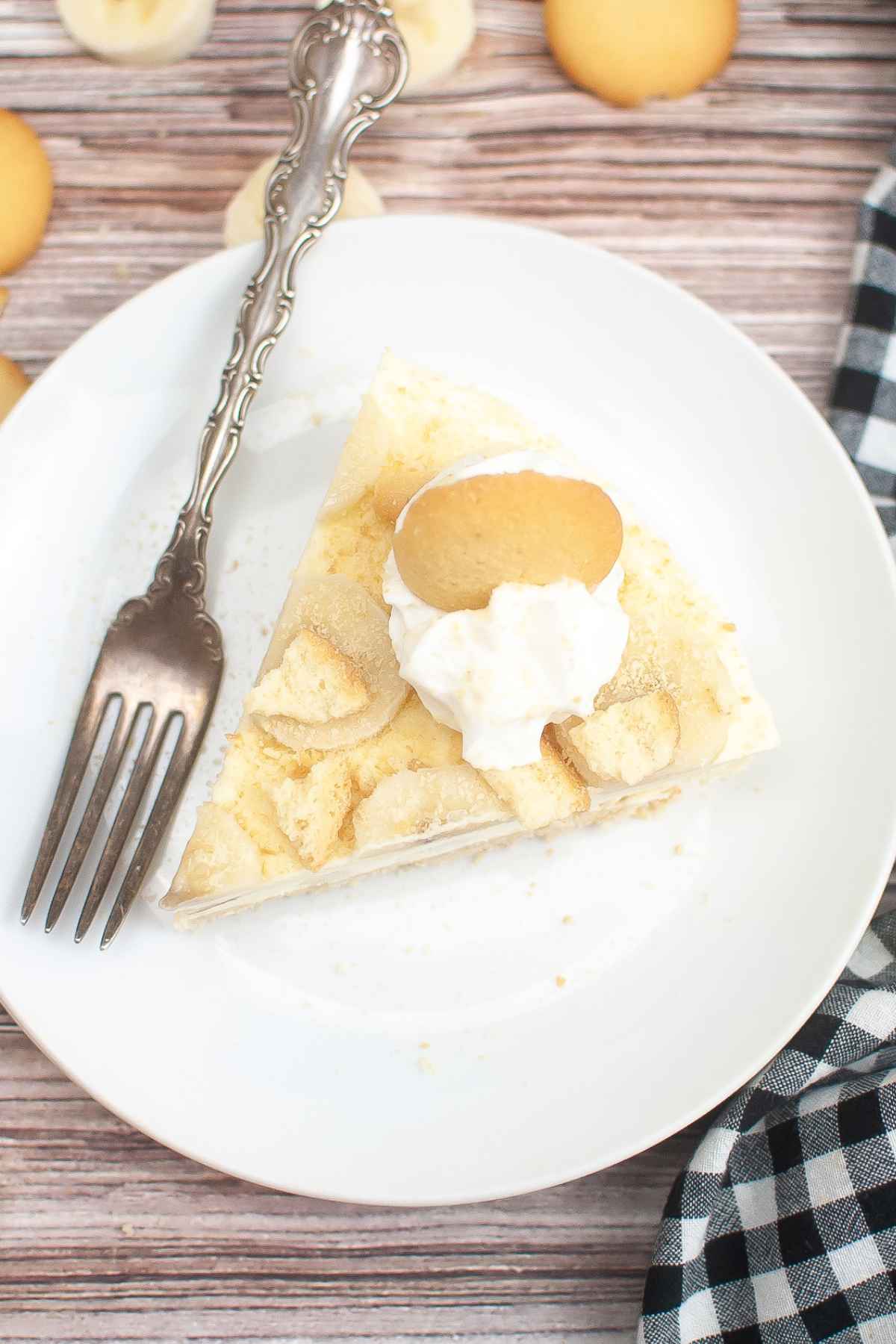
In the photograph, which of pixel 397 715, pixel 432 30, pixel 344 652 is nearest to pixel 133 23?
pixel 432 30

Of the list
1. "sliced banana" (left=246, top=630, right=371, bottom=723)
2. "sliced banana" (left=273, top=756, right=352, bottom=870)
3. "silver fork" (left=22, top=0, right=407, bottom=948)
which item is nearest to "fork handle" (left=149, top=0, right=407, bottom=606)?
"silver fork" (left=22, top=0, right=407, bottom=948)

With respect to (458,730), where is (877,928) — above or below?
below

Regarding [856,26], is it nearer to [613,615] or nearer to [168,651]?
[613,615]

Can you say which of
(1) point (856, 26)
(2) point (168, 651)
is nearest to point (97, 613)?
(2) point (168, 651)

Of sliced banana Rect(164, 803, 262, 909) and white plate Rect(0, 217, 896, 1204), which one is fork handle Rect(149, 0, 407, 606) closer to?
white plate Rect(0, 217, 896, 1204)

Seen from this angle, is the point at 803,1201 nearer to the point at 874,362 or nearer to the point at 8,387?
the point at 874,362

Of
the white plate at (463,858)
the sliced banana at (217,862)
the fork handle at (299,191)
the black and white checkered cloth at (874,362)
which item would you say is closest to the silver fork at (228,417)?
the fork handle at (299,191)
